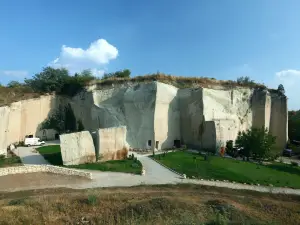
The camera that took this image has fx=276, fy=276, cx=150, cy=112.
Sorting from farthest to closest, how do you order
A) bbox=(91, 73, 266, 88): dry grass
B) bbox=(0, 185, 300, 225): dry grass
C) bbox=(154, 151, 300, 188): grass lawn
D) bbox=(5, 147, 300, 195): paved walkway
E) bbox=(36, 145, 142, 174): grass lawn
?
bbox=(91, 73, 266, 88): dry grass < bbox=(36, 145, 142, 174): grass lawn < bbox=(154, 151, 300, 188): grass lawn < bbox=(5, 147, 300, 195): paved walkway < bbox=(0, 185, 300, 225): dry grass

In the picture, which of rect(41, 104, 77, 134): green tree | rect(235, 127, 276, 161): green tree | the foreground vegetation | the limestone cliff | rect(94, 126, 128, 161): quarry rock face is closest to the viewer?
the foreground vegetation

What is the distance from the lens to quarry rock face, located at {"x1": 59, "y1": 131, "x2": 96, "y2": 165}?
1764 cm

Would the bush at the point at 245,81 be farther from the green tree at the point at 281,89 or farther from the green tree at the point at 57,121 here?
the green tree at the point at 57,121

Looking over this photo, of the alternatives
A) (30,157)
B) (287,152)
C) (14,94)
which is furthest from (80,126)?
(287,152)

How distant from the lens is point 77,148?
59.1 ft

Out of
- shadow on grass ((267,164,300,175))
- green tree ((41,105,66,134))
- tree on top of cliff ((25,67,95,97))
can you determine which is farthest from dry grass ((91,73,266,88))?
shadow on grass ((267,164,300,175))

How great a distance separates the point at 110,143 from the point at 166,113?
28.8 ft

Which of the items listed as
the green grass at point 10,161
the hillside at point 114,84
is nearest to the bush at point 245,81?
the hillside at point 114,84

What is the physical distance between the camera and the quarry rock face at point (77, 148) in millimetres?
17641

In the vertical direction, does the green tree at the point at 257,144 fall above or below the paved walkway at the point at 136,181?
above

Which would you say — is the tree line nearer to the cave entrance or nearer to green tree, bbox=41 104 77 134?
green tree, bbox=41 104 77 134

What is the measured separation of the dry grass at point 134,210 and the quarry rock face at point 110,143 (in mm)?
6971

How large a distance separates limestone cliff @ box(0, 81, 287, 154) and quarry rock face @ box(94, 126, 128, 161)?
5.39 m

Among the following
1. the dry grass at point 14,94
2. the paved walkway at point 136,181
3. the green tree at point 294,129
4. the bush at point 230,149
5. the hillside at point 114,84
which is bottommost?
the paved walkway at point 136,181
